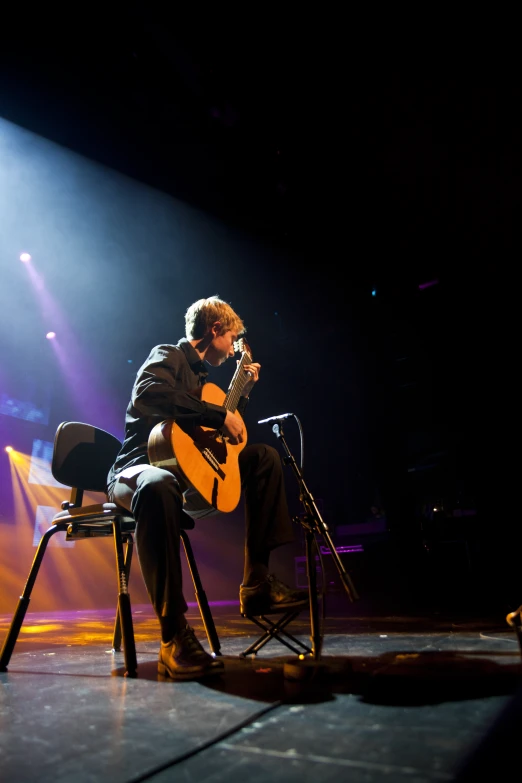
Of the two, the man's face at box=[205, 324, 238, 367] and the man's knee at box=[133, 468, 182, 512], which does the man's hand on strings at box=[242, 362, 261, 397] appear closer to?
the man's face at box=[205, 324, 238, 367]

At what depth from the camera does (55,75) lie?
4.60 metres

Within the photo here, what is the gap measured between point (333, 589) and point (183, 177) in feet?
19.6

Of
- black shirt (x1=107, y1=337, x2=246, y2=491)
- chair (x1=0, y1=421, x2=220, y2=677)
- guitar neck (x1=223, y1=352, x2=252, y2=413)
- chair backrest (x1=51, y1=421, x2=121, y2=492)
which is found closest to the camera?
chair (x1=0, y1=421, x2=220, y2=677)

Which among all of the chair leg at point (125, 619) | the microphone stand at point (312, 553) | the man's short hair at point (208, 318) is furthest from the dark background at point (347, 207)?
the chair leg at point (125, 619)

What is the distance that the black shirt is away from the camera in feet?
6.95

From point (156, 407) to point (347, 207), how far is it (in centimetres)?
518

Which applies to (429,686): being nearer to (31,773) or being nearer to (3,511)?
(31,773)

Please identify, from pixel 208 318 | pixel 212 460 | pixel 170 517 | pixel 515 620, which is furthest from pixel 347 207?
pixel 515 620

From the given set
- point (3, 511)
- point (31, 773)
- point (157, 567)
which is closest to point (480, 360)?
point (157, 567)

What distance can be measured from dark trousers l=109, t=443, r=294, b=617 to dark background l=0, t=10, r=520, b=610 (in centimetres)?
395

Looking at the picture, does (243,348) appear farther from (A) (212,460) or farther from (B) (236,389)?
(A) (212,460)

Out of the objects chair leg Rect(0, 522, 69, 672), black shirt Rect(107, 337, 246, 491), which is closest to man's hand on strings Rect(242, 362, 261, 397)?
black shirt Rect(107, 337, 246, 491)

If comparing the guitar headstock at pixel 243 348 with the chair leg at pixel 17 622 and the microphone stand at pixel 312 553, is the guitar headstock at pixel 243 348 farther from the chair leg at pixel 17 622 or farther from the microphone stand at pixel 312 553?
the chair leg at pixel 17 622

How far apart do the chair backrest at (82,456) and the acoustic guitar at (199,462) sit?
54cm
